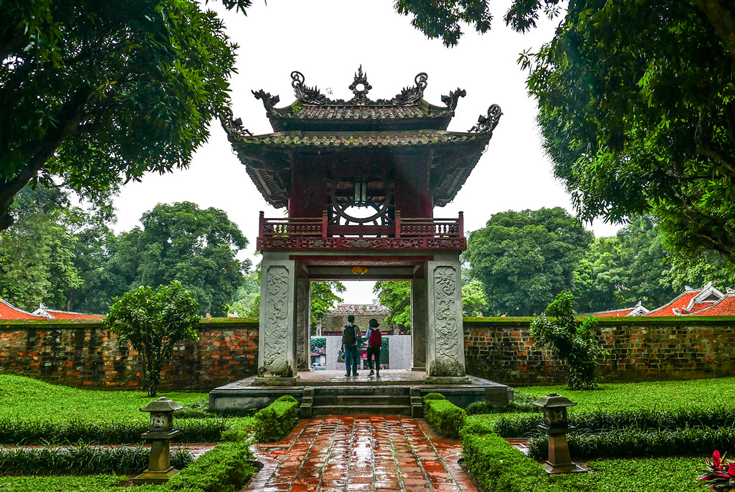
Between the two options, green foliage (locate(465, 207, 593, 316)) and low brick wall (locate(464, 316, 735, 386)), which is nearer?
low brick wall (locate(464, 316, 735, 386))

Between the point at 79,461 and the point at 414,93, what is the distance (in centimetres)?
1100

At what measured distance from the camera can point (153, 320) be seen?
10711 mm

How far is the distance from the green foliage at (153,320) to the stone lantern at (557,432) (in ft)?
28.4

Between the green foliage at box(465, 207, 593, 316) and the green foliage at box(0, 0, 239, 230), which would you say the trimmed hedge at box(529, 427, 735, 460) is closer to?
the green foliage at box(0, 0, 239, 230)

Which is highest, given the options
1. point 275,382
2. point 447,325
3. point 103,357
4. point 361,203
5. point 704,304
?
point 361,203

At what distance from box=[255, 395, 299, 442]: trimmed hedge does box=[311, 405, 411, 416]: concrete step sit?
47.7 inches

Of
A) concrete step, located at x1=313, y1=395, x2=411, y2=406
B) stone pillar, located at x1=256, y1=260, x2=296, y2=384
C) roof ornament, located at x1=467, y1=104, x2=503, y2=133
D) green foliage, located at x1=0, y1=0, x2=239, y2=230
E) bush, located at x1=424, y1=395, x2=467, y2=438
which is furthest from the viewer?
roof ornament, located at x1=467, y1=104, x2=503, y2=133

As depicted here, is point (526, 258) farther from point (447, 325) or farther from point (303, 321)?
point (447, 325)


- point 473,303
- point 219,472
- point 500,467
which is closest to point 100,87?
point 219,472

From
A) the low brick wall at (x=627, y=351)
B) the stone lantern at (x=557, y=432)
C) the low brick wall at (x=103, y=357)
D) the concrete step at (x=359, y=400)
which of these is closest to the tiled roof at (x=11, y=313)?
the low brick wall at (x=103, y=357)

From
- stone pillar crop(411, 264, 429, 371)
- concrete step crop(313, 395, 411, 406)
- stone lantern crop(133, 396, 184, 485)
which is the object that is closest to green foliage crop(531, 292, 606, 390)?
stone pillar crop(411, 264, 429, 371)

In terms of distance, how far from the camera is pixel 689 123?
5879mm

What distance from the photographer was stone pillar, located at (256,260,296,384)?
9781 mm

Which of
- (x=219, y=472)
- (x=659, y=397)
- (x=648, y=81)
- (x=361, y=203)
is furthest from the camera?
(x=361, y=203)
